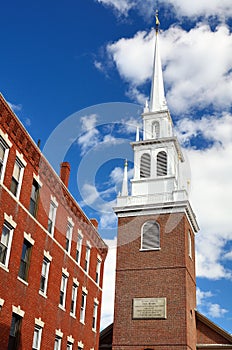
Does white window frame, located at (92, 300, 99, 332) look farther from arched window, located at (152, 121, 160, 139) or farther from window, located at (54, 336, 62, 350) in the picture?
arched window, located at (152, 121, 160, 139)

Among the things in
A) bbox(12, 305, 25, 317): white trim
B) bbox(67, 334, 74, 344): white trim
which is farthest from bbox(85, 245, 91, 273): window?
bbox(12, 305, 25, 317): white trim

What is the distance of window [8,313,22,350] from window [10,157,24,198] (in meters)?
5.35

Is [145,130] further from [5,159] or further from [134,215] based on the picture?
[5,159]

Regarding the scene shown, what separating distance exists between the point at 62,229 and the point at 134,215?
8930 mm

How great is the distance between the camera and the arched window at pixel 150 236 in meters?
32.7

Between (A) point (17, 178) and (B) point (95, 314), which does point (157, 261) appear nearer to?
(B) point (95, 314)

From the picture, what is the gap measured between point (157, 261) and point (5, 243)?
48.6 ft

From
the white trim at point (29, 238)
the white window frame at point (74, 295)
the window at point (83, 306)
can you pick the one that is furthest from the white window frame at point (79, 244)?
the white trim at point (29, 238)

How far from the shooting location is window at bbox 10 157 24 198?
20.7 metres

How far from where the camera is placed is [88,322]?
97.6 feet

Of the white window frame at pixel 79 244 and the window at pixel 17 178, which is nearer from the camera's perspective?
the window at pixel 17 178

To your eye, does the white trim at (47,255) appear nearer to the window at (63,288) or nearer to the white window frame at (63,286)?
the white window frame at (63,286)

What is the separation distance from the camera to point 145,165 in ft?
118

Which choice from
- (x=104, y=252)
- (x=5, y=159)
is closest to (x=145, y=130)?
(x=104, y=252)
